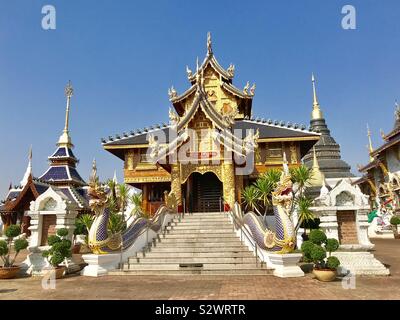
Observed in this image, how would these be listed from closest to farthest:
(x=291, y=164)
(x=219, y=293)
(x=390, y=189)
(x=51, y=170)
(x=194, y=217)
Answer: (x=219, y=293) < (x=194, y=217) < (x=291, y=164) < (x=390, y=189) < (x=51, y=170)

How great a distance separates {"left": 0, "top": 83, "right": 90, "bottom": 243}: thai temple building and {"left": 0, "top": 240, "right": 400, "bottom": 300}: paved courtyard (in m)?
13.9

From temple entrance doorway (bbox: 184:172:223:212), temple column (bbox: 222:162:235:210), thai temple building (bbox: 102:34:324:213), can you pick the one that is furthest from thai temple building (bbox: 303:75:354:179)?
temple column (bbox: 222:162:235:210)

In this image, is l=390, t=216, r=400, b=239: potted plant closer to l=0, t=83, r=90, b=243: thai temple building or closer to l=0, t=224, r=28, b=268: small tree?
l=0, t=83, r=90, b=243: thai temple building

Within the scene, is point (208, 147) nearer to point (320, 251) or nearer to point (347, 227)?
point (347, 227)

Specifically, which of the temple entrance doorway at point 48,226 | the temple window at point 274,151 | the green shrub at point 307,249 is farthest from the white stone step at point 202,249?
the temple window at point 274,151

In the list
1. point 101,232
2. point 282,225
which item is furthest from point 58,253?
point 282,225

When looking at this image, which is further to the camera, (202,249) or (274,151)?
(274,151)

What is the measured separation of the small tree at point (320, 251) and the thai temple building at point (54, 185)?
17551 mm

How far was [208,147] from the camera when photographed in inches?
702

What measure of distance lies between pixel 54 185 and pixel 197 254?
23.6 meters
